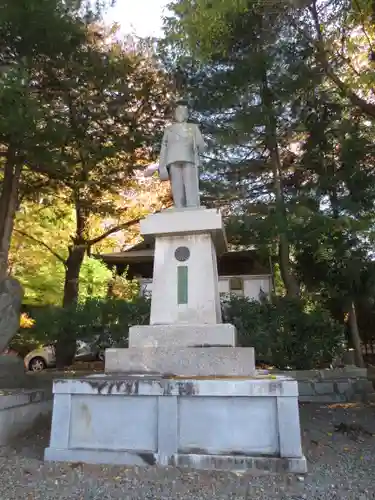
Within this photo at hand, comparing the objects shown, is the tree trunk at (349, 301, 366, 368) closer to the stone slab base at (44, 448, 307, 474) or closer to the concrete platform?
the concrete platform

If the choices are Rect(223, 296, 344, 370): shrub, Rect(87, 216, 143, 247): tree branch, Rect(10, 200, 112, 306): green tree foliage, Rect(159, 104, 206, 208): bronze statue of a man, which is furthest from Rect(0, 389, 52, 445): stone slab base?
Rect(87, 216, 143, 247): tree branch

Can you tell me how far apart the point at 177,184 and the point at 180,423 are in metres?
3.55

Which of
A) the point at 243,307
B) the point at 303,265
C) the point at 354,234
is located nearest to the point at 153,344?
the point at 243,307

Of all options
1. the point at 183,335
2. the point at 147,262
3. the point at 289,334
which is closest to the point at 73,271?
the point at 147,262

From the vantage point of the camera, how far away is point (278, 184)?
10.4m

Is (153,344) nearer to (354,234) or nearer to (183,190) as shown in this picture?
(183,190)

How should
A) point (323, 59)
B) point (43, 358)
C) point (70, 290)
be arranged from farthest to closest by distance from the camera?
point (43, 358) → point (70, 290) → point (323, 59)

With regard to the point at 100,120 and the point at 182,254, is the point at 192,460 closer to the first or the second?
the point at 182,254

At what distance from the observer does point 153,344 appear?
546 centimetres

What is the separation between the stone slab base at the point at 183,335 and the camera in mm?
5355

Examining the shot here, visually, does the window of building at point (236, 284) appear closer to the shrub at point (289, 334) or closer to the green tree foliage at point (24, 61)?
the shrub at point (289, 334)

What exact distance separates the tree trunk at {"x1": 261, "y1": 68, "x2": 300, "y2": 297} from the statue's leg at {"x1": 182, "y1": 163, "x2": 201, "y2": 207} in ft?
10.6

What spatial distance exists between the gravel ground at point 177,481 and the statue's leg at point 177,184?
3.75 metres

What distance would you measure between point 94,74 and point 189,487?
8762mm
